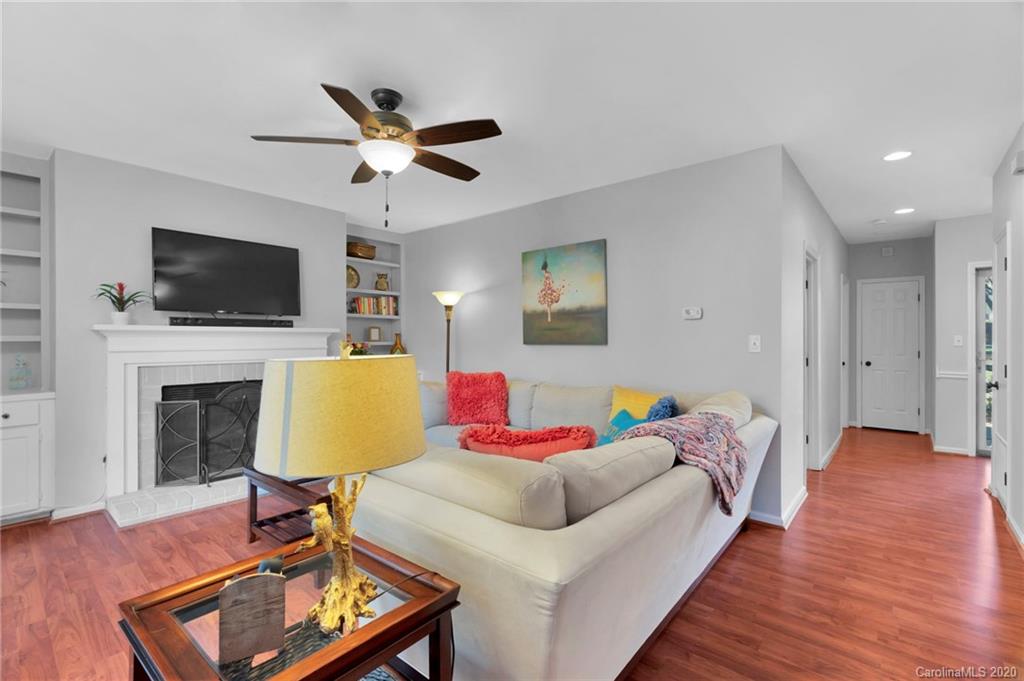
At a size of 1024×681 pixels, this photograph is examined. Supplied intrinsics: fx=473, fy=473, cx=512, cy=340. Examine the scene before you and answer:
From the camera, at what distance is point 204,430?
378 centimetres

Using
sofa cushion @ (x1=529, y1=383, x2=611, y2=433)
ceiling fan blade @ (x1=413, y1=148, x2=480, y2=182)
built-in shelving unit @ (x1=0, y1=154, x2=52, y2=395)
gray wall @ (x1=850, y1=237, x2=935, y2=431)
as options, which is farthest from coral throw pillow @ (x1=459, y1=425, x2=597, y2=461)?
gray wall @ (x1=850, y1=237, x2=935, y2=431)

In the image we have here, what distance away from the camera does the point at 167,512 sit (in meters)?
3.22

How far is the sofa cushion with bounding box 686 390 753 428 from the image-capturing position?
2527 millimetres

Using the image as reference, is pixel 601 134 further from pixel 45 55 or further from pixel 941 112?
pixel 45 55

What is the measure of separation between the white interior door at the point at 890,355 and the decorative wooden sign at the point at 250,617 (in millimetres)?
7197

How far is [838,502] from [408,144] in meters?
3.77

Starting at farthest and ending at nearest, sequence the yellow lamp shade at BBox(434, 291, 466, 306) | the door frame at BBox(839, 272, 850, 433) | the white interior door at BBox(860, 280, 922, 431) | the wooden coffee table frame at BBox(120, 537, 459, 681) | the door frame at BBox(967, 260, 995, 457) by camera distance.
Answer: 1. the white interior door at BBox(860, 280, 922, 431)
2. the door frame at BBox(839, 272, 850, 433)
3. the yellow lamp shade at BBox(434, 291, 466, 306)
4. the door frame at BBox(967, 260, 995, 457)
5. the wooden coffee table frame at BBox(120, 537, 459, 681)

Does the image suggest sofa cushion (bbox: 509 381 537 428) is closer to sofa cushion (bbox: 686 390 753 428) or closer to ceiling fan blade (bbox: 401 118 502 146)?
sofa cushion (bbox: 686 390 753 428)

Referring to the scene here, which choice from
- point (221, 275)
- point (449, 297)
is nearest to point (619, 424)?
point (449, 297)

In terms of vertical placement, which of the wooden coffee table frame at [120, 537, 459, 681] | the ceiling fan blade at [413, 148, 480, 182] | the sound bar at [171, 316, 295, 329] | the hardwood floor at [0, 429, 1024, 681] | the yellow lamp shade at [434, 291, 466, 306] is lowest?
the hardwood floor at [0, 429, 1024, 681]

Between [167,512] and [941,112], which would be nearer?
[941,112]

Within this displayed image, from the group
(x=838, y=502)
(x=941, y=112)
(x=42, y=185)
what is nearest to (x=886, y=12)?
(x=941, y=112)

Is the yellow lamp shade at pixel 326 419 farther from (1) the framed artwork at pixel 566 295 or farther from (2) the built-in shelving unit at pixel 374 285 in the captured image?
(2) the built-in shelving unit at pixel 374 285

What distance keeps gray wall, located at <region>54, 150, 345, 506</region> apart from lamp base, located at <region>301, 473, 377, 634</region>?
11.0ft
